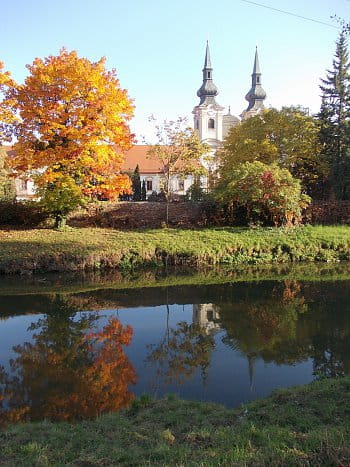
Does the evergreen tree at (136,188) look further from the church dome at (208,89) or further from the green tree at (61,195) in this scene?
the green tree at (61,195)

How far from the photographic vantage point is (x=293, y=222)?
21.5 metres

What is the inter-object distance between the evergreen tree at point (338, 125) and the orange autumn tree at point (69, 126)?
13506mm

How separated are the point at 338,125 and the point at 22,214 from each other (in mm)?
19966

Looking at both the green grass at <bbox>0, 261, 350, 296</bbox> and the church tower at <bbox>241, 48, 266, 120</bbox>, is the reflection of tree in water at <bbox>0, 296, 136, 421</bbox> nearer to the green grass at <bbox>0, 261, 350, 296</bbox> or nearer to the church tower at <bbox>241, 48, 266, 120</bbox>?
the green grass at <bbox>0, 261, 350, 296</bbox>

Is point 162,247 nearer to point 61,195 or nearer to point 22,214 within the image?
point 61,195

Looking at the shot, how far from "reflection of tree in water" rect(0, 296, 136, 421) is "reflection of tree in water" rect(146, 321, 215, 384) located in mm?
578

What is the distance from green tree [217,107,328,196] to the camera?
26.2 meters

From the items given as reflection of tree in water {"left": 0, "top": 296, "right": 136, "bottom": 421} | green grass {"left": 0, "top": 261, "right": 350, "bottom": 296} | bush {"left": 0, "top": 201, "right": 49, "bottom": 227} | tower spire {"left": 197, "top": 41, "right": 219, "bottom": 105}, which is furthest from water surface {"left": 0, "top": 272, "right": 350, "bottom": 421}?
tower spire {"left": 197, "top": 41, "right": 219, "bottom": 105}

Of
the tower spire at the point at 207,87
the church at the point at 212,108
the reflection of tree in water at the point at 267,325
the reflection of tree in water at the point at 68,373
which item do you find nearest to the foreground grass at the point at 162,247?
the reflection of tree in water at the point at 267,325

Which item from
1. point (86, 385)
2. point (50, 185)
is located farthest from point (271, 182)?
point (86, 385)

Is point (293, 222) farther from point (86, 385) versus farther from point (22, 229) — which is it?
point (86, 385)

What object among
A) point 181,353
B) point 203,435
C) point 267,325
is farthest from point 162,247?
point 203,435

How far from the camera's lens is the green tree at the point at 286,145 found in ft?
85.9

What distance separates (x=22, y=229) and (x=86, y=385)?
49.3 feet
